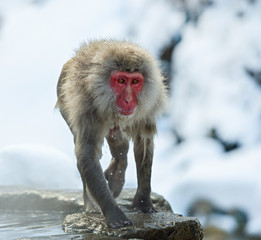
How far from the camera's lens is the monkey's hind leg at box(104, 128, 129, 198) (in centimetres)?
479

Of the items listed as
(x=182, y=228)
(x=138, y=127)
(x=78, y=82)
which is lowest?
(x=182, y=228)

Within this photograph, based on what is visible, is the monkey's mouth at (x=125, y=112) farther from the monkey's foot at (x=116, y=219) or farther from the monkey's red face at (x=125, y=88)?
the monkey's foot at (x=116, y=219)

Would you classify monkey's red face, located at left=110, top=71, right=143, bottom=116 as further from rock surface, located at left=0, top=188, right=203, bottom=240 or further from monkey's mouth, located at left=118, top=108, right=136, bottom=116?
rock surface, located at left=0, top=188, right=203, bottom=240

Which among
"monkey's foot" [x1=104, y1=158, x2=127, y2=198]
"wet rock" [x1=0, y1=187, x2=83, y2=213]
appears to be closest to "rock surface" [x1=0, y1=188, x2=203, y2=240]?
"monkey's foot" [x1=104, y1=158, x2=127, y2=198]

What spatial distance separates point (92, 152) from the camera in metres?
3.78

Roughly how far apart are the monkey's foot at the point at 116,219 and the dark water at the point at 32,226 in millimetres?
276

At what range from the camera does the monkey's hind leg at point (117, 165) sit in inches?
189

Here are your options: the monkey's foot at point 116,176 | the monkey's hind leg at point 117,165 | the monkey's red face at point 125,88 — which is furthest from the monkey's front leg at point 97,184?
the monkey's foot at point 116,176

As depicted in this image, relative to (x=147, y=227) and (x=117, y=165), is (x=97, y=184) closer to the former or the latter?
(x=147, y=227)

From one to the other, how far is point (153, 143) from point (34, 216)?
72.7 inches

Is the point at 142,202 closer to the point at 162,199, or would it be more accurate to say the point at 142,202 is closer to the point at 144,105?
the point at 144,105

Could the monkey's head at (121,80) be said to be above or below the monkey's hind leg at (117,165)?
above

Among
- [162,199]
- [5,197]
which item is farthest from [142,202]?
[5,197]

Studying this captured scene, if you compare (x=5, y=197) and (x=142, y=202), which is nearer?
(x=142, y=202)
